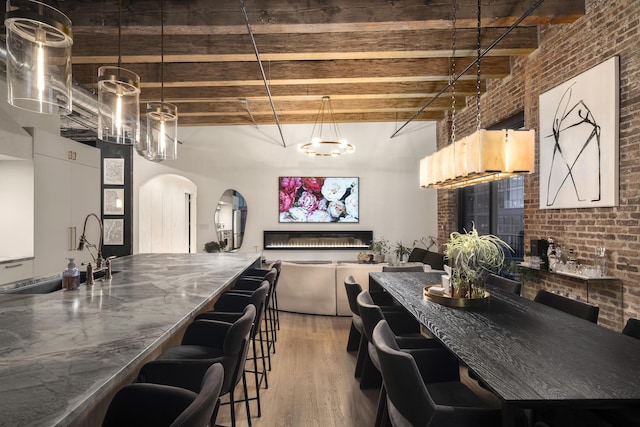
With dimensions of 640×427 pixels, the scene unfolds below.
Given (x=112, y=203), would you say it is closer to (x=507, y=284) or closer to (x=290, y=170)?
(x=290, y=170)

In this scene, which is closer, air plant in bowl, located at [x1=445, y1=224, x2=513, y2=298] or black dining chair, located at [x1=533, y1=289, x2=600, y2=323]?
black dining chair, located at [x1=533, y1=289, x2=600, y2=323]

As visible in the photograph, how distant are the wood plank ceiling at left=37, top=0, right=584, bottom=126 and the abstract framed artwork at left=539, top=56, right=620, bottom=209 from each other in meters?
0.76

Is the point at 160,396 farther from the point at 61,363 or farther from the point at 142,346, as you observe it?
the point at 61,363

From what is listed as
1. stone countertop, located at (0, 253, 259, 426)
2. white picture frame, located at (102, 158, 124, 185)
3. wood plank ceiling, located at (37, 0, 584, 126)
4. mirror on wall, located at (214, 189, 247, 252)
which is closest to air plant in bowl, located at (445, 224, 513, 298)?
stone countertop, located at (0, 253, 259, 426)

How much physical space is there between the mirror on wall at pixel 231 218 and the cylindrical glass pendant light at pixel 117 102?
5.90 metres

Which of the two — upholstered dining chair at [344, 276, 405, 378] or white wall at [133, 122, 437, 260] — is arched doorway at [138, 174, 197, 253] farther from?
upholstered dining chair at [344, 276, 405, 378]

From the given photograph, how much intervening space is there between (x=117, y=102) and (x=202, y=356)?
1741 mm

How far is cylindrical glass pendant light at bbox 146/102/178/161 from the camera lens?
3.18 meters

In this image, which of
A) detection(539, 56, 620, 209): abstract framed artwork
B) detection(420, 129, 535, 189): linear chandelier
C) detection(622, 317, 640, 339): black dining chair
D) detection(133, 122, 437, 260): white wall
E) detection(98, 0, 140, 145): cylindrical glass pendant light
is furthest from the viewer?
detection(133, 122, 437, 260): white wall

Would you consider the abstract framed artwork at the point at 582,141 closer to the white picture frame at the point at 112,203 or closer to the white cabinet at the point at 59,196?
the white cabinet at the point at 59,196

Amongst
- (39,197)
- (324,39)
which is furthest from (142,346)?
(39,197)

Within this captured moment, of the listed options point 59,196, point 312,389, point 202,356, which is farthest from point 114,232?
point 202,356

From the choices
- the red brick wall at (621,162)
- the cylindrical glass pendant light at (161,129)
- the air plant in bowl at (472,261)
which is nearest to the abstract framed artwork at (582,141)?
the red brick wall at (621,162)

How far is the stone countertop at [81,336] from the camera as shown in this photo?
1040 millimetres
